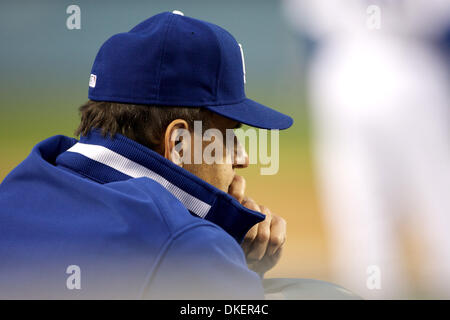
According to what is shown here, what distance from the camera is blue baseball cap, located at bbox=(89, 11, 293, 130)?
1173mm

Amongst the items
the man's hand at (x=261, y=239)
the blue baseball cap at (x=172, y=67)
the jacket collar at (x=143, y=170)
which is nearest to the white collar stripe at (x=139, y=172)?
the jacket collar at (x=143, y=170)

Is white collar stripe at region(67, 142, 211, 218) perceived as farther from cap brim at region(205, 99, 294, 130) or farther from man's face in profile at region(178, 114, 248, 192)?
cap brim at region(205, 99, 294, 130)

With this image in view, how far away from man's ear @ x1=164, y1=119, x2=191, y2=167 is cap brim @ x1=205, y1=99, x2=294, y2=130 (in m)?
0.08

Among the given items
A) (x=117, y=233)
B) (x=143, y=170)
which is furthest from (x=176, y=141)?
(x=117, y=233)

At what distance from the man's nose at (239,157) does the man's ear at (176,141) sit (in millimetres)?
150

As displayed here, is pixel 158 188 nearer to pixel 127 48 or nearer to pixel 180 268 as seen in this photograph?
pixel 180 268

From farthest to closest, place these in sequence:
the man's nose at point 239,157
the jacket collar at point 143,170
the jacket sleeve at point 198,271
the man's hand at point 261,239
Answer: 1. the man's hand at point 261,239
2. the man's nose at point 239,157
3. the jacket collar at point 143,170
4. the jacket sleeve at point 198,271

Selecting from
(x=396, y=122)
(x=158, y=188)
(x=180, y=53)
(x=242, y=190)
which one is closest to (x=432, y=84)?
(x=396, y=122)

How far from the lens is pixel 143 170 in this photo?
114 centimetres

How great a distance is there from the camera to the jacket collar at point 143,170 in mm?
1134

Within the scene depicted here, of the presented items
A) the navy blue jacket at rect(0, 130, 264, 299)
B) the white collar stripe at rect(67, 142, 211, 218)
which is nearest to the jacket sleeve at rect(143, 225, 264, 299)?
the navy blue jacket at rect(0, 130, 264, 299)

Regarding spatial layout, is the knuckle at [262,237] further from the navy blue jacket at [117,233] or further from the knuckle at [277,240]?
the navy blue jacket at [117,233]

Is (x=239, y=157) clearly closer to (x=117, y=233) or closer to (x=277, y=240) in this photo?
(x=277, y=240)
